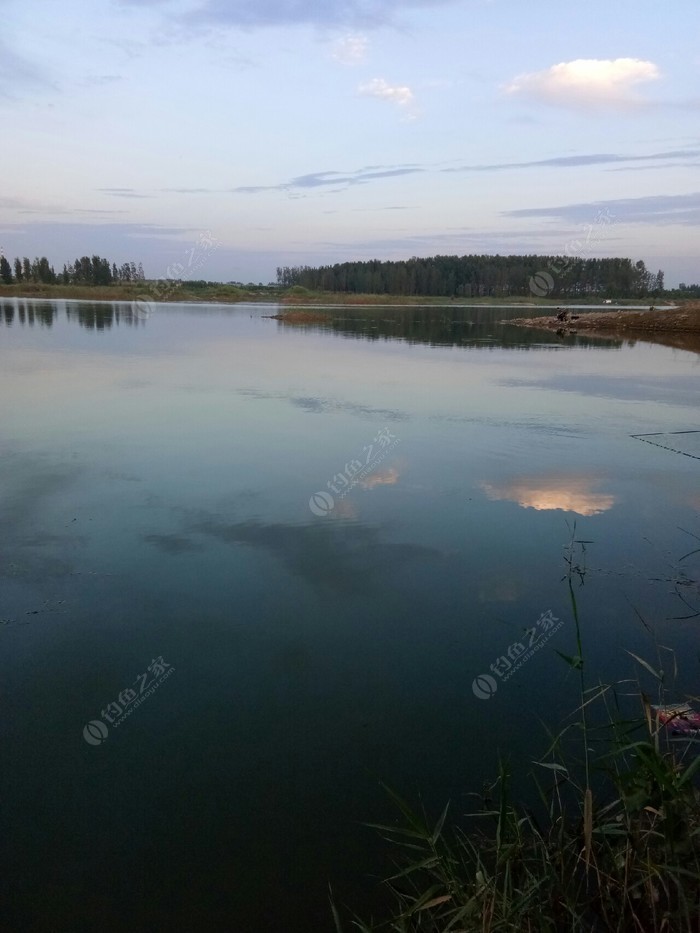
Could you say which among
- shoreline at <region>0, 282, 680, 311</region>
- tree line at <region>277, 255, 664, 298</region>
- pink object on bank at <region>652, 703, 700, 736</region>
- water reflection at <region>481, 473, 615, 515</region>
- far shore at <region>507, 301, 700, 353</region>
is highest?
tree line at <region>277, 255, 664, 298</region>

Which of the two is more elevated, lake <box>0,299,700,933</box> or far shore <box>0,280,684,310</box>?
far shore <box>0,280,684,310</box>

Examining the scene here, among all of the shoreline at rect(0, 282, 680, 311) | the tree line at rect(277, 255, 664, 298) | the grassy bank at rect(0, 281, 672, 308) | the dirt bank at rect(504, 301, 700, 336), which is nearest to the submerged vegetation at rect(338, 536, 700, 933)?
the dirt bank at rect(504, 301, 700, 336)

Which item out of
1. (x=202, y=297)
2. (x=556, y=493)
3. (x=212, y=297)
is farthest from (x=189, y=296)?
(x=556, y=493)

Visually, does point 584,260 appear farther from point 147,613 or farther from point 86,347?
point 147,613

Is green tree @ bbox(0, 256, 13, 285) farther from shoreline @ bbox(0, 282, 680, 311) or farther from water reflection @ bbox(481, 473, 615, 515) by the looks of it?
water reflection @ bbox(481, 473, 615, 515)

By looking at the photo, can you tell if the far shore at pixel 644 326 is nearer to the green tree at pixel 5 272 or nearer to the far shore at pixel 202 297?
the far shore at pixel 202 297

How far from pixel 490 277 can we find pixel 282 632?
294 feet

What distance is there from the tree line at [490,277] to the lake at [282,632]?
75.8 metres

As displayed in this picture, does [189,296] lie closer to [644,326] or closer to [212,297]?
[212,297]

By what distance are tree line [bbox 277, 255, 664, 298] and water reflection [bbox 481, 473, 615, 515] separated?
75.7 m

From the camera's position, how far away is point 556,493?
5.87 m

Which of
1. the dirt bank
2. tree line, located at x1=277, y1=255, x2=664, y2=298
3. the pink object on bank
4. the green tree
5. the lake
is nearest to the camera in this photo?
the lake

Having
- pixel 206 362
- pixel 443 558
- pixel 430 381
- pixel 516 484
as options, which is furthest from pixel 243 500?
pixel 206 362

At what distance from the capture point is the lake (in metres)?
2.23
